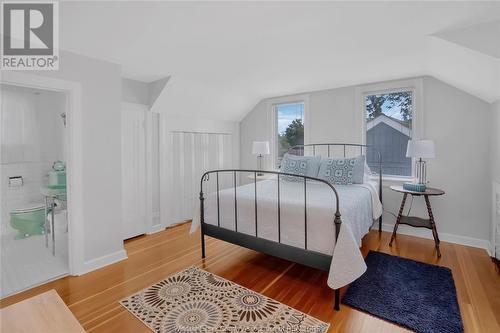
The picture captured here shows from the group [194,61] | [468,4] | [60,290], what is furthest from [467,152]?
[60,290]

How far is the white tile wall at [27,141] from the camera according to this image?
3.73 metres

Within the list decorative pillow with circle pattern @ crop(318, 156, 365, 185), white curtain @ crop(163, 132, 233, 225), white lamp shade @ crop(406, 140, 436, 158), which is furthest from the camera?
white curtain @ crop(163, 132, 233, 225)

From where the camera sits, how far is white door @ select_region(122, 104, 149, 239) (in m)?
3.47

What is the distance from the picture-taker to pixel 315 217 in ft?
6.98

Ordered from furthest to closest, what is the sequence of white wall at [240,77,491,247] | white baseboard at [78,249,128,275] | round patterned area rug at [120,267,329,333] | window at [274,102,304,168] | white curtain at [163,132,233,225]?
window at [274,102,304,168]
white curtain at [163,132,233,225]
white wall at [240,77,491,247]
white baseboard at [78,249,128,275]
round patterned area rug at [120,267,329,333]

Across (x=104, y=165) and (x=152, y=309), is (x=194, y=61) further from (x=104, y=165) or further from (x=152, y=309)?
(x=152, y=309)

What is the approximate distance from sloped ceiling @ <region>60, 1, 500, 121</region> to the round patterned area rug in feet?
7.53

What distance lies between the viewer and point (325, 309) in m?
1.99

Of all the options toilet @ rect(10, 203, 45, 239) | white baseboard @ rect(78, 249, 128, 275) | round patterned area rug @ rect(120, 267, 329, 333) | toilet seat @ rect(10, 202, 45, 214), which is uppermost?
toilet seat @ rect(10, 202, 45, 214)

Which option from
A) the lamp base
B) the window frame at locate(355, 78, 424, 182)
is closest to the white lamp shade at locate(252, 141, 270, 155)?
the window frame at locate(355, 78, 424, 182)

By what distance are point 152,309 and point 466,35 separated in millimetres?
3334

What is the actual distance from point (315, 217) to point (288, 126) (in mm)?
2933

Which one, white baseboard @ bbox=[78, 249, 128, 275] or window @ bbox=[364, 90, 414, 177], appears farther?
window @ bbox=[364, 90, 414, 177]

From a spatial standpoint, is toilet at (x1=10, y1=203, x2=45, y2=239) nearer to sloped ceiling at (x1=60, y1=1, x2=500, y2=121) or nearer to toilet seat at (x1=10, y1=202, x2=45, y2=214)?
toilet seat at (x1=10, y1=202, x2=45, y2=214)
